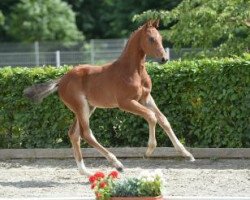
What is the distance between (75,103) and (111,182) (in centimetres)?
317

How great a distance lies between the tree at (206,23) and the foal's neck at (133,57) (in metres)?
4.94

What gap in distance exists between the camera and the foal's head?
10.6 meters

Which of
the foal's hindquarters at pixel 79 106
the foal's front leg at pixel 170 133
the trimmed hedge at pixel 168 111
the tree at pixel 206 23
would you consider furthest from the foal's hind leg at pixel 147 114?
the tree at pixel 206 23

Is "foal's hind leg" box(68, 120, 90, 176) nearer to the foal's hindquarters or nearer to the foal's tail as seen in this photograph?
the foal's hindquarters

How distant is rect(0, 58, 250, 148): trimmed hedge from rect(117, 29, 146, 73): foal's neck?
1808 mm

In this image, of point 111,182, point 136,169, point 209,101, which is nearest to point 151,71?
point 209,101

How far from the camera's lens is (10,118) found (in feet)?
44.9

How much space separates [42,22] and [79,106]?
26.3m

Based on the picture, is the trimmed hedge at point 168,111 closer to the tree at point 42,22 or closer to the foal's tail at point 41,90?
the foal's tail at point 41,90

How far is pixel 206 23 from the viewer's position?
16.5 meters

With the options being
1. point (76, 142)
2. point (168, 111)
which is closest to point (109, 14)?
point (168, 111)

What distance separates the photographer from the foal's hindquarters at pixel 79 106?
1126cm

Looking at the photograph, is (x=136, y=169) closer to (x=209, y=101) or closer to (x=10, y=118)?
(x=209, y=101)

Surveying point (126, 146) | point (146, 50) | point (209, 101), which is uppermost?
point (146, 50)
